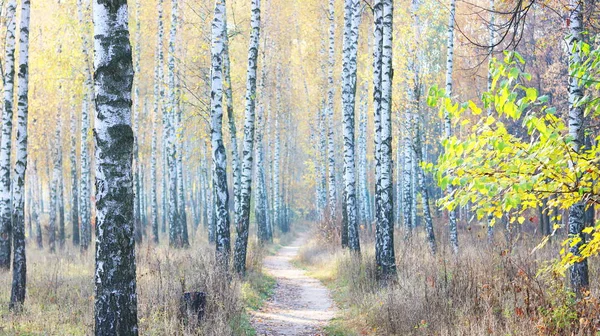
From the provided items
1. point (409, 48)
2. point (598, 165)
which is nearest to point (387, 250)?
point (598, 165)

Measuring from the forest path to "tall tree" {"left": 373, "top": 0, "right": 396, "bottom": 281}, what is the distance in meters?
1.52

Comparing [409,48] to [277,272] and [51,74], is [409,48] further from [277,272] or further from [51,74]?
[51,74]

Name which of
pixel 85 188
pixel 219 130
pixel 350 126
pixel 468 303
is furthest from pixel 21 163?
pixel 85 188

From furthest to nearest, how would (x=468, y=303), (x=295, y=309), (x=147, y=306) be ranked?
(x=295, y=309), (x=147, y=306), (x=468, y=303)

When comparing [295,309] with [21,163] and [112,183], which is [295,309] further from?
[112,183]

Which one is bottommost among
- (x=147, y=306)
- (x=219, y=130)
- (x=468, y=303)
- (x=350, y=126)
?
(x=147, y=306)

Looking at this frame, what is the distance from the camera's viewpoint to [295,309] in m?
11.2

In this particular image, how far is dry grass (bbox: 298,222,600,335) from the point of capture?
5.51 meters

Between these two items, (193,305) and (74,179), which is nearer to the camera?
(193,305)

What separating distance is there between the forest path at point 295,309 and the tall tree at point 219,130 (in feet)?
5.79

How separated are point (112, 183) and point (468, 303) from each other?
462 centimetres

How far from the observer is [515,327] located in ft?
18.3

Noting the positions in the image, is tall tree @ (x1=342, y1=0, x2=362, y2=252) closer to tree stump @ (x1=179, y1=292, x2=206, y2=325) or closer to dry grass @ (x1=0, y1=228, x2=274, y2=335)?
dry grass @ (x1=0, y1=228, x2=274, y2=335)

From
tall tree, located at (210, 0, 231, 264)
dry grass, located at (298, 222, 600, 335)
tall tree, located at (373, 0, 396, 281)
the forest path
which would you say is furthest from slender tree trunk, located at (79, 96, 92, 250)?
tall tree, located at (373, 0, 396, 281)
